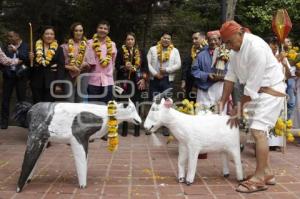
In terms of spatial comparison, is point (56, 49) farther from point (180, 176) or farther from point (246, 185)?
point (246, 185)

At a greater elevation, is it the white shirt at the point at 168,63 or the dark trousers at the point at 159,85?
the white shirt at the point at 168,63

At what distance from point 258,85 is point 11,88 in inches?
216

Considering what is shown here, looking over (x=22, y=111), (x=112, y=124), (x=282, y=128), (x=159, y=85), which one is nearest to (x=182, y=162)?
(x=112, y=124)

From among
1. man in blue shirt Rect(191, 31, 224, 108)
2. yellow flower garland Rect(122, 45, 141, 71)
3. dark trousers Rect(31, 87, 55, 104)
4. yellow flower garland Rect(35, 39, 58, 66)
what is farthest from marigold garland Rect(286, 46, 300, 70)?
dark trousers Rect(31, 87, 55, 104)

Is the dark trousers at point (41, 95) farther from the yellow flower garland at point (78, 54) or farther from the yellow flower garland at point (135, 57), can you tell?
the yellow flower garland at point (135, 57)

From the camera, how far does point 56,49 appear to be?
7.52 metres

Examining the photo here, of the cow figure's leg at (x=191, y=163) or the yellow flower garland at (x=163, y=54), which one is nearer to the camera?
the cow figure's leg at (x=191, y=163)

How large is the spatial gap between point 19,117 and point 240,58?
2.54 m

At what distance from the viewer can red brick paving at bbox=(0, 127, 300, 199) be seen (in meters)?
4.83

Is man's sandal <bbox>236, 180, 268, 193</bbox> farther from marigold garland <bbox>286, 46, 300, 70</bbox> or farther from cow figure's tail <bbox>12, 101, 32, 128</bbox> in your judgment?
marigold garland <bbox>286, 46, 300, 70</bbox>

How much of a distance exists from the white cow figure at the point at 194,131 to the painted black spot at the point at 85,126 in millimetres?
569

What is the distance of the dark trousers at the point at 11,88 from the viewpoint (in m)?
8.68

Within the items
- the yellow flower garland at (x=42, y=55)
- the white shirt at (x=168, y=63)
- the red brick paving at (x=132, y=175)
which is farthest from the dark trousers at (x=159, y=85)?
the yellow flower garland at (x=42, y=55)

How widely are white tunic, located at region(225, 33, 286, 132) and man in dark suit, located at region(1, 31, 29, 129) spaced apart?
4.14m
